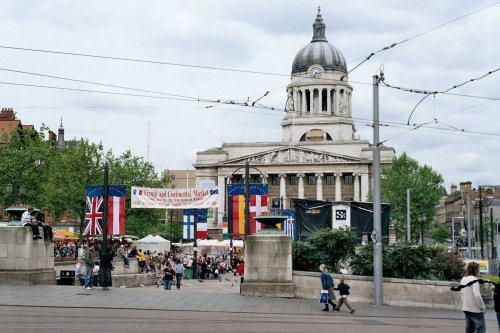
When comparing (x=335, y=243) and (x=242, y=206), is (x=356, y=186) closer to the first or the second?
(x=242, y=206)

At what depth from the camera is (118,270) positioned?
1517 inches

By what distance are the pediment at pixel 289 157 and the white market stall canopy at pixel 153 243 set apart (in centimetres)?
6752

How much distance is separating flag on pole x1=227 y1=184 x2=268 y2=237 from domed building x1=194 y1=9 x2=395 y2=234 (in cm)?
8391

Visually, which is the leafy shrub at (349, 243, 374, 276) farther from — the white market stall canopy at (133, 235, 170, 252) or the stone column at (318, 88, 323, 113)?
the stone column at (318, 88, 323, 113)

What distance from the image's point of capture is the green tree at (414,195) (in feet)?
325

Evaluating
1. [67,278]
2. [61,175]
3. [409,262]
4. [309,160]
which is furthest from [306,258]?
[309,160]

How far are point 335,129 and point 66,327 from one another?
123 metres

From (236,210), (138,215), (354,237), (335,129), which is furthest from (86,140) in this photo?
(335,129)

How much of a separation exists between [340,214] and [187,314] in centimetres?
1524

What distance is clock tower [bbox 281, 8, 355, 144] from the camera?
5408 inches

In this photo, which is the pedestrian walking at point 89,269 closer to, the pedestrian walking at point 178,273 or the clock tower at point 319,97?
the pedestrian walking at point 178,273

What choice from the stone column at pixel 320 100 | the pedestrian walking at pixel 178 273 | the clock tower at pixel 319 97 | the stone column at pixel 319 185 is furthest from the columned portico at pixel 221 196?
the pedestrian walking at pixel 178 273

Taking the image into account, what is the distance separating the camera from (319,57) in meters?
143

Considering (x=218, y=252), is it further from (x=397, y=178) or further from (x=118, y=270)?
(x=118, y=270)
